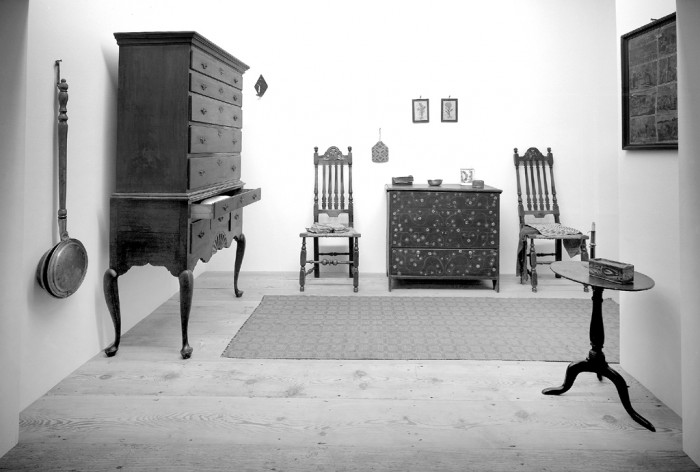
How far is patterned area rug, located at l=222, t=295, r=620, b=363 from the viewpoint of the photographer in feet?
10.9

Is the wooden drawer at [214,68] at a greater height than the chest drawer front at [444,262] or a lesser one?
greater

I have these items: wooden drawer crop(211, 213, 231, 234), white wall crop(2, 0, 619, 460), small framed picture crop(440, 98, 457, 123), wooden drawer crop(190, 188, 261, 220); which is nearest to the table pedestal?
wooden drawer crop(190, 188, 261, 220)

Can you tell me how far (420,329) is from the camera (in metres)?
3.81

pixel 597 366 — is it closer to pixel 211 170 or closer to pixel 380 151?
pixel 211 170

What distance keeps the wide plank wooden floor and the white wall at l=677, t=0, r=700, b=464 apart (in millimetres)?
196

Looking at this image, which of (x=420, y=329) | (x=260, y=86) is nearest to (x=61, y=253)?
(x=420, y=329)

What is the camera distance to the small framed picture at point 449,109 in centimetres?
553

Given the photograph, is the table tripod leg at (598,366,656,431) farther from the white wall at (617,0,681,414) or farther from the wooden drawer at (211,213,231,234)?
the wooden drawer at (211,213,231,234)

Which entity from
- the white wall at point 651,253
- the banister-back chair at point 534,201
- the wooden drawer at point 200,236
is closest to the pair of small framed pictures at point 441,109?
the banister-back chair at point 534,201

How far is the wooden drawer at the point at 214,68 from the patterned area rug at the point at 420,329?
5.27ft

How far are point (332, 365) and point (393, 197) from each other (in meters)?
2.12

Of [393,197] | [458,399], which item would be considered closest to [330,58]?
[393,197]

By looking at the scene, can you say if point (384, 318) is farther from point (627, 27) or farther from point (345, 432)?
point (627, 27)

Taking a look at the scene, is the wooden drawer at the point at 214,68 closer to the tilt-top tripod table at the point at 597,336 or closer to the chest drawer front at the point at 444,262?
the chest drawer front at the point at 444,262
